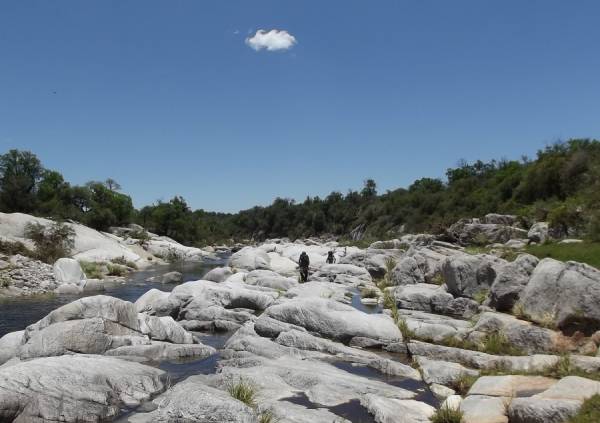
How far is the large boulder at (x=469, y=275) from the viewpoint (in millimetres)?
25500

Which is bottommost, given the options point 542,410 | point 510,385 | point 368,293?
point 510,385

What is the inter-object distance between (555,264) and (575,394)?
396 inches

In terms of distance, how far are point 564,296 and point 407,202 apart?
10083 cm

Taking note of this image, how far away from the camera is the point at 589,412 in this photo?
30.1 ft

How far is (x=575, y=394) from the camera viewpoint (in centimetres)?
1021

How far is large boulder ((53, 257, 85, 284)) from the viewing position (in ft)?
128

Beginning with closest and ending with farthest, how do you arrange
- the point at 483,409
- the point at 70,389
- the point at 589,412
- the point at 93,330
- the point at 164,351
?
the point at 589,412 < the point at 483,409 < the point at 70,389 < the point at 93,330 < the point at 164,351

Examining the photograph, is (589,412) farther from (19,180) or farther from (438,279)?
(19,180)

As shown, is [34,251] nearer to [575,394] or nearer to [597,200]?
[575,394]

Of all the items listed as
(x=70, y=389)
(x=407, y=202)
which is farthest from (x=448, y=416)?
(x=407, y=202)

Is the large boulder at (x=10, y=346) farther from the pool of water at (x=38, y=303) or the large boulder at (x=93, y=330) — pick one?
the pool of water at (x=38, y=303)

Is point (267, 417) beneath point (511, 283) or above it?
beneath

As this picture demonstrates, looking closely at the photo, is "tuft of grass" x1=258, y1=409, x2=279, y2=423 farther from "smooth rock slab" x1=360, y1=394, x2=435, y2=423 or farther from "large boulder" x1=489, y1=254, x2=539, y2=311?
"large boulder" x1=489, y1=254, x2=539, y2=311

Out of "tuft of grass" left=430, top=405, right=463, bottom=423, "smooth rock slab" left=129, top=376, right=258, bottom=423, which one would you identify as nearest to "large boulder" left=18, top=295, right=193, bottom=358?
"smooth rock slab" left=129, top=376, right=258, bottom=423
